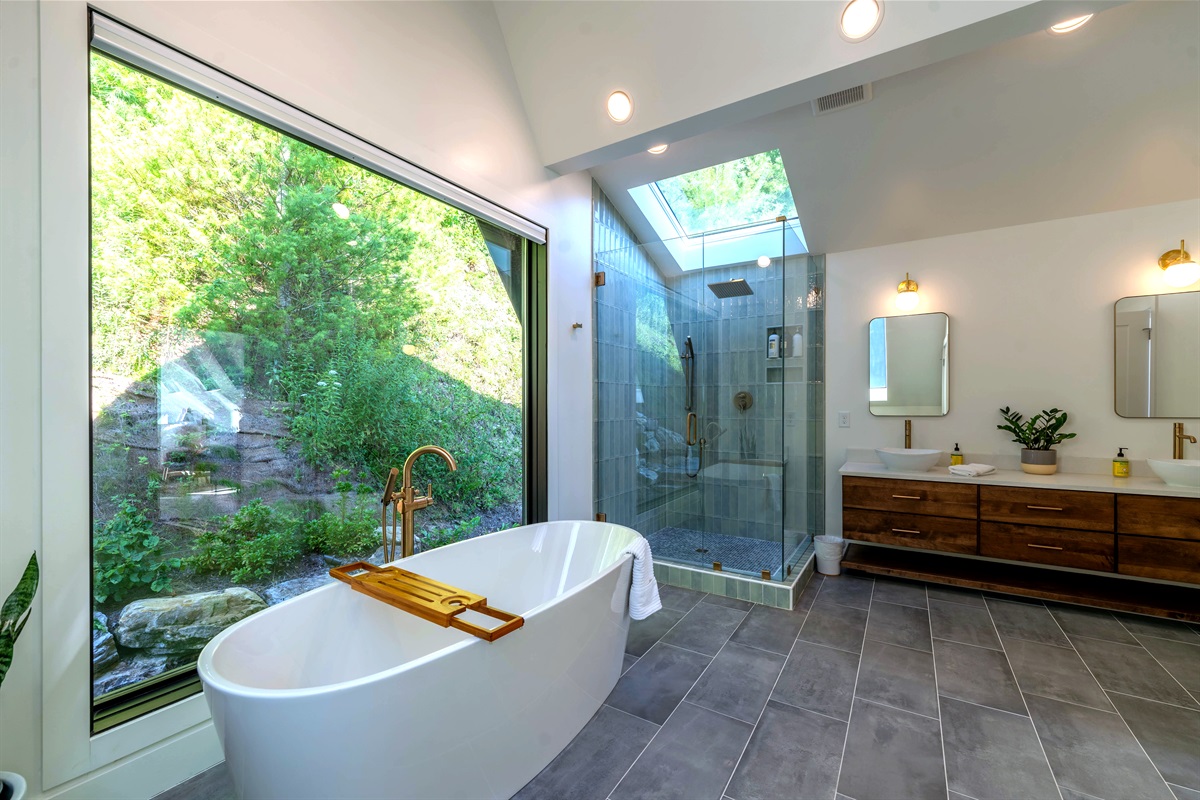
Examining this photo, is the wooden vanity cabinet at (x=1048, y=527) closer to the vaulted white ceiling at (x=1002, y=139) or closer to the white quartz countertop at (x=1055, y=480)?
the white quartz countertop at (x=1055, y=480)

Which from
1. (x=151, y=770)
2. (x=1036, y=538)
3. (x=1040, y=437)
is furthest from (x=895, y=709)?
(x=151, y=770)

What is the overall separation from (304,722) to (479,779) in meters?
0.56

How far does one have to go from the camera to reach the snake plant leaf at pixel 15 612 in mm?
1013

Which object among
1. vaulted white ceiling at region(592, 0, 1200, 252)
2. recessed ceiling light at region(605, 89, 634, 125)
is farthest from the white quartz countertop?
recessed ceiling light at region(605, 89, 634, 125)

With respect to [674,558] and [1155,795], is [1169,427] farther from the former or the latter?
[674,558]

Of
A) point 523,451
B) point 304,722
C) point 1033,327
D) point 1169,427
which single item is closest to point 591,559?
point 523,451

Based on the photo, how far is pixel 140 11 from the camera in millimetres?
1368

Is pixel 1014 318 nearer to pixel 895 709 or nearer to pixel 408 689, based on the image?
pixel 895 709

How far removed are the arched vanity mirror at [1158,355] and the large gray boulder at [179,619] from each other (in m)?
4.68

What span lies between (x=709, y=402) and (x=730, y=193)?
1.78m

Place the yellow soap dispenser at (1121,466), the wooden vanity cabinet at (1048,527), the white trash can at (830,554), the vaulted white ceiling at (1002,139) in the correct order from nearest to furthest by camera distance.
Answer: the vaulted white ceiling at (1002,139), the wooden vanity cabinet at (1048,527), the yellow soap dispenser at (1121,466), the white trash can at (830,554)

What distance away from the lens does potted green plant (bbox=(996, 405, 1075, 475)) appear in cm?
298

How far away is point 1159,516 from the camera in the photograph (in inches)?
97.8

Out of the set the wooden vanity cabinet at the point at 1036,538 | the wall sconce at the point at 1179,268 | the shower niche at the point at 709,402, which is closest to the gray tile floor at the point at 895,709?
the wooden vanity cabinet at the point at 1036,538
